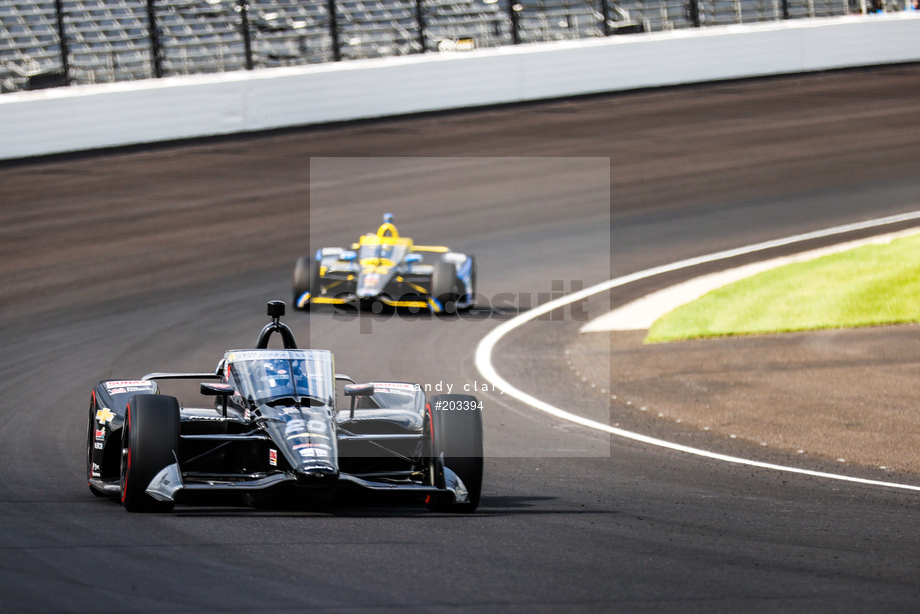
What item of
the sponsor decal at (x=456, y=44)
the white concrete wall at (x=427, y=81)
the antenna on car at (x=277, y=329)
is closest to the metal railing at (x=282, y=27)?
the sponsor decal at (x=456, y=44)

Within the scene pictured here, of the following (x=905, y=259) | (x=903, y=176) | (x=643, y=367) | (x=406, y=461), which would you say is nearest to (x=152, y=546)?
(x=406, y=461)

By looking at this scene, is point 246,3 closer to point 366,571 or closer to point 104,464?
point 104,464

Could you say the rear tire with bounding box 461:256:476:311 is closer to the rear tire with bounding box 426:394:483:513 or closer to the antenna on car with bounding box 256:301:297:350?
the antenna on car with bounding box 256:301:297:350

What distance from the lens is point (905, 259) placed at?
16984mm

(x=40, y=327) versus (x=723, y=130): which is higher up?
(x=723, y=130)

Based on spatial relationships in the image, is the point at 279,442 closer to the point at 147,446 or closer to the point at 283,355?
the point at 147,446

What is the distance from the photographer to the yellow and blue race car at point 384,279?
1666 centimetres

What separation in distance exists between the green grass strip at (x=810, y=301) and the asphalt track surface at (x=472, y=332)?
1.53m

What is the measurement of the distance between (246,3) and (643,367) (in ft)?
49.2

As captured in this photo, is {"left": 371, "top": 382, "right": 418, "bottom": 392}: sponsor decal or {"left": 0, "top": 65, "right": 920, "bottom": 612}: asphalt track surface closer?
{"left": 0, "top": 65, "right": 920, "bottom": 612}: asphalt track surface

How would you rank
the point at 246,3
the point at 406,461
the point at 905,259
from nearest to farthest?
1. the point at 406,461
2. the point at 905,259
3. the point at 246,3

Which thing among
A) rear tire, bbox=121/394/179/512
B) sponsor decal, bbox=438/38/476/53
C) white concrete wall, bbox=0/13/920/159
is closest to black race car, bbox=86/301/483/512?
rear tire, bbox=121/394/179/512

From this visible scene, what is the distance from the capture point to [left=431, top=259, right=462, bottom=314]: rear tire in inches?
653

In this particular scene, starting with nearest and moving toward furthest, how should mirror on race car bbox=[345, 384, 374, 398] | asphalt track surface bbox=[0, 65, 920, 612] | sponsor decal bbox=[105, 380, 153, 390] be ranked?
1. asphalt track surface bbox=[0, 65, 920, 612]
2. mirror on race car bbox=[345, 384, 374, 398]
3. sponsor decal bbox=[105, 380, 153, 390]
